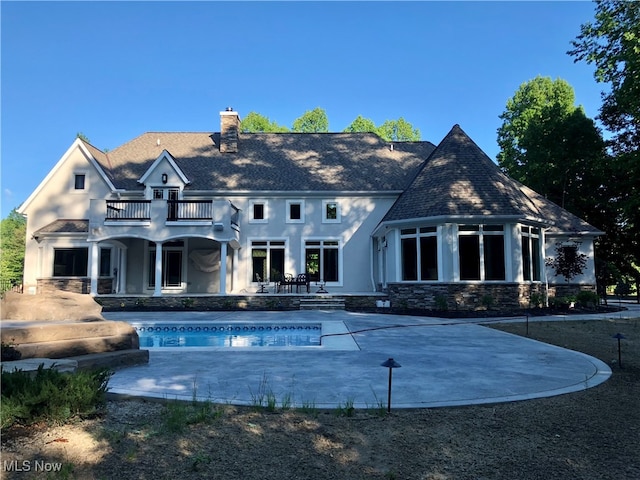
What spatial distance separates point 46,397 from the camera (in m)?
3.78

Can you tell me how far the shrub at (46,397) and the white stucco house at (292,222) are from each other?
13.9 m

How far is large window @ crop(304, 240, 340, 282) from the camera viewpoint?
21625mm

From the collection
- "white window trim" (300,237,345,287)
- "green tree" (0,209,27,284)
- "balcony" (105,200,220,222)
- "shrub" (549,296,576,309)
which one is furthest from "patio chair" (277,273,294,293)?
"green tree" (0,209,27,284)

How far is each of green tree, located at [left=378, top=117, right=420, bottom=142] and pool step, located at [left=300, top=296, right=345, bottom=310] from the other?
2990 centimetres

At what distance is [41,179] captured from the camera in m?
21.4

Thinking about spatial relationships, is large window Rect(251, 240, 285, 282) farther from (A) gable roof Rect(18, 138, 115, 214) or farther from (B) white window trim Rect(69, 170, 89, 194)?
(B) white window trim Rect(69, 170, 89, 194)

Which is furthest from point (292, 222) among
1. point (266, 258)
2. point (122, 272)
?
point (122, 272)

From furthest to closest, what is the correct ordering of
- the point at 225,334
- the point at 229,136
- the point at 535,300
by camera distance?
the point at 229,136
the point at 535,300
the point at 225,334

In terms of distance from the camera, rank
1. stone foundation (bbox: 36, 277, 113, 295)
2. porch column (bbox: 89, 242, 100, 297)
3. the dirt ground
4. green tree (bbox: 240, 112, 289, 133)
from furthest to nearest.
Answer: green tree (bbox: 240, 112, 289, 133), stone foundation (bbox: 36, 277, 113, 295), porch column (bbox: 89, 242, 100, 297), the dirt ground

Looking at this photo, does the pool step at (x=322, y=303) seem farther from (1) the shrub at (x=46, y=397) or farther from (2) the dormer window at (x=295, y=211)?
(1) the shrub at (x=46, y=397)

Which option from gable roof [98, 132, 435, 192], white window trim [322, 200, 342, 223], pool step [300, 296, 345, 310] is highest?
gable roof [98, 132, 435, 192]

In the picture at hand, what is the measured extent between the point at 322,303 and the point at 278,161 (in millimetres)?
9886

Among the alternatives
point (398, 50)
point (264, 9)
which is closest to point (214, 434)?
point (264, 9)

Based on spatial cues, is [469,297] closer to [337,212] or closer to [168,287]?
[337,212]
